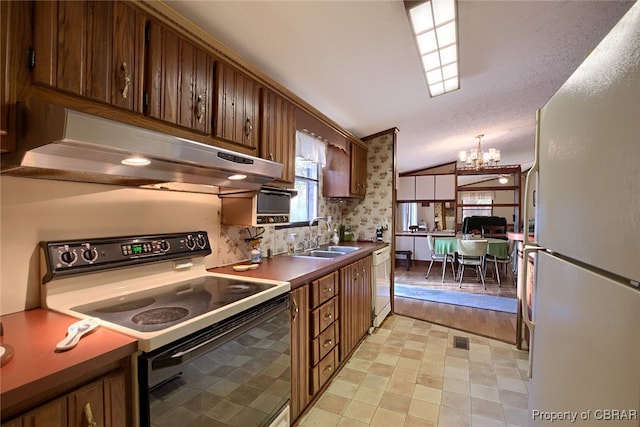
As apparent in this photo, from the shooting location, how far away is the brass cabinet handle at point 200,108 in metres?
1.41

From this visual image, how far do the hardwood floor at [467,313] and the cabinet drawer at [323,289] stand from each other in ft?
6.25

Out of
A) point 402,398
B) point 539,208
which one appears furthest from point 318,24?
point 402,398

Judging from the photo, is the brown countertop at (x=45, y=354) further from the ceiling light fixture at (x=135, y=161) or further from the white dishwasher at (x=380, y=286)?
the white dishwasher at (x=380, y=286)

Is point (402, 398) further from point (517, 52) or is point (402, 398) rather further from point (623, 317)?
point (517, 52)

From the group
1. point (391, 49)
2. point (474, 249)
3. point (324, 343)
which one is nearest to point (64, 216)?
point (324, 343)

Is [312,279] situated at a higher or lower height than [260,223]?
lower

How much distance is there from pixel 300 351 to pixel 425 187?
21.0 feet

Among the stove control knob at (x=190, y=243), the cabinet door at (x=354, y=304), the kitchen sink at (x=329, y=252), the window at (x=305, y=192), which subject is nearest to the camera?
the stove control knob at (x=190, y=243)

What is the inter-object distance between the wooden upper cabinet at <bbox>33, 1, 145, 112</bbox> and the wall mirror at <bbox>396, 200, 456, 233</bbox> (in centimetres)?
718

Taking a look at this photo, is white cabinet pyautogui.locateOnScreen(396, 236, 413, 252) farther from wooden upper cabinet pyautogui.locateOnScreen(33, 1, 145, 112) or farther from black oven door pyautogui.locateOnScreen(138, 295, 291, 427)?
wooden upper cabinet pyautogui.locateOnScreen(33, 1, 145, 112)

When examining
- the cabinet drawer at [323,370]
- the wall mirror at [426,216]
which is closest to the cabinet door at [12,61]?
the cabinet drawer at [323,370]

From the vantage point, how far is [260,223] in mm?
1898

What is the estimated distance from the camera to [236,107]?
1645 mm

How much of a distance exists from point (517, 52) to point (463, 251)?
3.38 metres
